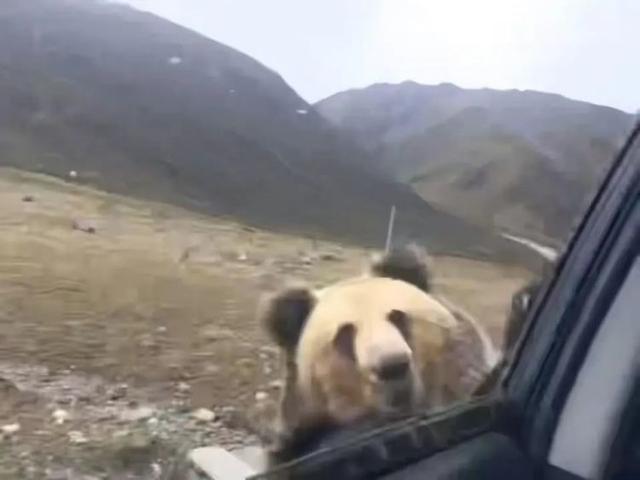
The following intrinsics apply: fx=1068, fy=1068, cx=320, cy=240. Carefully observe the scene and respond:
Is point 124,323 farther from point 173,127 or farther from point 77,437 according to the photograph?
point 173,127

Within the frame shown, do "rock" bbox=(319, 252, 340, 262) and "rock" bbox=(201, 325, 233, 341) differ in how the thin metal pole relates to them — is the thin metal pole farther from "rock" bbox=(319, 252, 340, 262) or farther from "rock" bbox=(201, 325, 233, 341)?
"rock" bbox=(201, 325, 233, 341)

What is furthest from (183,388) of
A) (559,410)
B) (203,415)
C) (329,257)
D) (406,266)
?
(559,410)

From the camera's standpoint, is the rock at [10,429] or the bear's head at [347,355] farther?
the bear's head at [347,355]

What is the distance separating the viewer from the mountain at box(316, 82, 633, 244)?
5.74ft

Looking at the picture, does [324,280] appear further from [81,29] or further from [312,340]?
[81,29]

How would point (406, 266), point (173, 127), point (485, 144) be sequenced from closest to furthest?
point (173, 127), point (406, 266), point (485, 144)

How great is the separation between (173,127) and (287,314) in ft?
1.04

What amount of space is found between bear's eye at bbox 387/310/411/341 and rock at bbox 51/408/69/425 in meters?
0.50

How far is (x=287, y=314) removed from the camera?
5.13 ft

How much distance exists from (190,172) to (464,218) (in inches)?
19.8

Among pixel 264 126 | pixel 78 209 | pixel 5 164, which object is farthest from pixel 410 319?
pixel 5 164

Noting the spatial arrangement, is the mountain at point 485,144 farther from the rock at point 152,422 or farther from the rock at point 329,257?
the rock at point 152,422

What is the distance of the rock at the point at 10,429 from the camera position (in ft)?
4.34

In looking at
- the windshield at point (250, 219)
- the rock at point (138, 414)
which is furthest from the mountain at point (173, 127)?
the rock at point (138, 414)
